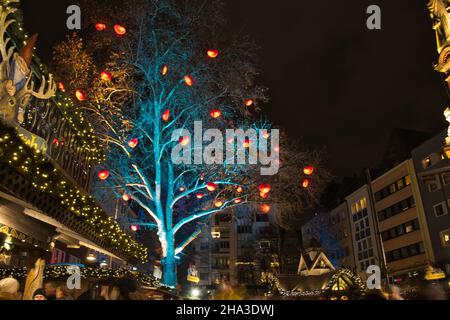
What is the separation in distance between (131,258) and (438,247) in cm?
3253

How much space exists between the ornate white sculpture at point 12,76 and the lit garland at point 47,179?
3.25 ft

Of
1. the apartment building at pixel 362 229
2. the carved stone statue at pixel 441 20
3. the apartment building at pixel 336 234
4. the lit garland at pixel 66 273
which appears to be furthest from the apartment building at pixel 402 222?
the lit garland at pixel 66 273

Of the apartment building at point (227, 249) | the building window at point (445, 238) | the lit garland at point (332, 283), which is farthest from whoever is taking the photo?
the apartment building at point (227, 249)

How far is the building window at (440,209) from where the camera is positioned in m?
34.2

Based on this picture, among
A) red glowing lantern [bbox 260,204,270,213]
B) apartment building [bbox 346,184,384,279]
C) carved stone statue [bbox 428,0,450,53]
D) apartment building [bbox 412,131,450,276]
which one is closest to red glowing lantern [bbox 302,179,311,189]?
red glowing lantern [bbox 260,204,270,213]

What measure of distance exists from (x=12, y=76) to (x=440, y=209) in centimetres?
3879

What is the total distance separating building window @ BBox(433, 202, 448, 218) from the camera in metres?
34.2

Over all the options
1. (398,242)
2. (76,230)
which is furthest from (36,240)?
(398,242)

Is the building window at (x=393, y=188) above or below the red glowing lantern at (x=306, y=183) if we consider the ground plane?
above

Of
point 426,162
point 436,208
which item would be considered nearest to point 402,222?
point 436,208

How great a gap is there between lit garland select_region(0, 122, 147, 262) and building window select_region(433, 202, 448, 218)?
3436cm

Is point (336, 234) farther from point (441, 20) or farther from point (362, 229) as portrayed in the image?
point (441, 20)

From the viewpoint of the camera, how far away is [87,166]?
39.2 ft

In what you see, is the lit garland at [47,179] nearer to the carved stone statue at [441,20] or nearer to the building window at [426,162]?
the carved stone statue at [441,20]
